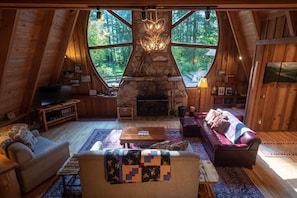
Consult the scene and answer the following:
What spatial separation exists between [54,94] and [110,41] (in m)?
2.58

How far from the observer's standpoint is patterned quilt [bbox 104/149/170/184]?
237 cm

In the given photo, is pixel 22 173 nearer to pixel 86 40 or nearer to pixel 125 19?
pixel 86 40

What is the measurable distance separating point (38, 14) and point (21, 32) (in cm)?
58

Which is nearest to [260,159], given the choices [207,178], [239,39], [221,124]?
[221,124]

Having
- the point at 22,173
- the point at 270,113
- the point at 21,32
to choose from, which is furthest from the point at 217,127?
the point at 21,32

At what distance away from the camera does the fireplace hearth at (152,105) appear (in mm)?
6254

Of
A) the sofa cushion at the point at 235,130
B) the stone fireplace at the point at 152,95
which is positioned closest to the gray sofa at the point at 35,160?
the stone fireplace at the point at 152,95

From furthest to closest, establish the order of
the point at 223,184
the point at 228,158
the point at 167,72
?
the point at 167,72 < the point at 228,158 < the point at 223,184

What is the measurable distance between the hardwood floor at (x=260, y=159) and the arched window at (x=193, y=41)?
206 centimetres

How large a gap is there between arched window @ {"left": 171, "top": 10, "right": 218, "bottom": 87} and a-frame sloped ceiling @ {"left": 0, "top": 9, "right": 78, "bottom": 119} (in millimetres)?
3348

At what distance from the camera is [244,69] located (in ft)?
19.7

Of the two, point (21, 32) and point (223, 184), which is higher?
point (21, 32)

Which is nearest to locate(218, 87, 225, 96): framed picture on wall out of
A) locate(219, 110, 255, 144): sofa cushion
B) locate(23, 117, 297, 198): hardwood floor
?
locate(23, 117, 297, 198): hardwood floor

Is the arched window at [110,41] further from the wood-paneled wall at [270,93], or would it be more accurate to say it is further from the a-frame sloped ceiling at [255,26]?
the wood-paneled wall at [270,93]
